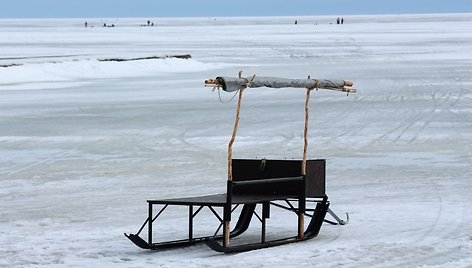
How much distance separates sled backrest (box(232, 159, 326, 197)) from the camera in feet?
32.0

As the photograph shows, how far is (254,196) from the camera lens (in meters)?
9.72

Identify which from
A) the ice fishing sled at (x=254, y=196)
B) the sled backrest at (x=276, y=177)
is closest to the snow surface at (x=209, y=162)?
the ice fishing sled at (x=254, y=196)

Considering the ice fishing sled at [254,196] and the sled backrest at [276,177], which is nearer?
the ice fishing sled at [254,196]

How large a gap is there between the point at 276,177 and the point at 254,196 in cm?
49

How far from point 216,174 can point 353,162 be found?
81.8 inches

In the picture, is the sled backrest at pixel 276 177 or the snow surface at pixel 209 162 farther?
the sled backrest at pixel 276 177

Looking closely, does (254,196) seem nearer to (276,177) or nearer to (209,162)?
(276,177)

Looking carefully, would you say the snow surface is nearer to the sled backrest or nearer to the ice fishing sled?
the ice fishing sled

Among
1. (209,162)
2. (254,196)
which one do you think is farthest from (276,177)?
(209,162)

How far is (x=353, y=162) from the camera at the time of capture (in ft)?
49.9

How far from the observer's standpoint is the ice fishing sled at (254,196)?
30.3 feet

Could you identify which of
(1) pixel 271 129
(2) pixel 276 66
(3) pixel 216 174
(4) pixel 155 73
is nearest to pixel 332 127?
(1) pixel 271 129

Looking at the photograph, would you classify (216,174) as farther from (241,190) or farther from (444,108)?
(444,108)

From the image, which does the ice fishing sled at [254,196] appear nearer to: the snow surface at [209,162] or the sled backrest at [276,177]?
the sled backrest at [276,177]
